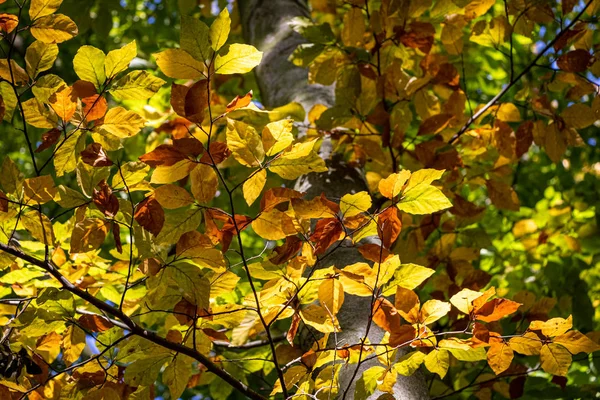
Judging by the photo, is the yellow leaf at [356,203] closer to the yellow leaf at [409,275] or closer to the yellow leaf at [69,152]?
the yellow leaf at [409,275]

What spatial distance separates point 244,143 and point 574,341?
0.67 m

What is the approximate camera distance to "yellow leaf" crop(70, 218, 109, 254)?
39.4 inches

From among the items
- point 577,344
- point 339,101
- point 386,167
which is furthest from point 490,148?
point 577,344

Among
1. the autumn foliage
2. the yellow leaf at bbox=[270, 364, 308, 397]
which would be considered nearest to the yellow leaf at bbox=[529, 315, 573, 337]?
the autumn foliage

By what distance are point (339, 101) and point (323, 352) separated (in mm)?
729

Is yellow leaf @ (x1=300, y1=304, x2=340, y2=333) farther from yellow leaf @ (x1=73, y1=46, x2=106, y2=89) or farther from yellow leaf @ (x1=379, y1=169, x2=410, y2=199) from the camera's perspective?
yellow leaf @ (x1=73, y1=46, x2=106, y2=89)

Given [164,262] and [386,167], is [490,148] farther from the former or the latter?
[164,262]

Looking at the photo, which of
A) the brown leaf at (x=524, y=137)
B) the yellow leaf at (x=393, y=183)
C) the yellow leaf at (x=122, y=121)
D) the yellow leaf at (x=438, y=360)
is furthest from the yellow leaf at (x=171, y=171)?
the brown leaf at (x=524, y=137)

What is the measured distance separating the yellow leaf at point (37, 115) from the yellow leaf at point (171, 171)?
231mm

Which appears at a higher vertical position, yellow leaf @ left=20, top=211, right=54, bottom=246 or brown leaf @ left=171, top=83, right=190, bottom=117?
brown leaf @ left=171, top=83, right=190, bottom=117

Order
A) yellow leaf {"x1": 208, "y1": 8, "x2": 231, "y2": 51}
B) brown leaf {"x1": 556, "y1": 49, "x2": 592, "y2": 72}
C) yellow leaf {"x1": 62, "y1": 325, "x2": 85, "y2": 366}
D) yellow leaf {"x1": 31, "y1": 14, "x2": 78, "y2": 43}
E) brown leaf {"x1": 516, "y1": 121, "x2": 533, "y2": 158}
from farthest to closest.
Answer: brown leaf {"x1": 516, "y1": 121, "x2": 533, "y2": 158} → brown leaf {"x1": 556, "y1": 49, "x2": 592, "y2": 72} → yellow leaf {"x1": 62, "y1": 325, "x2": 85, "y2": 366} → yellow leaf {"x1": 31, "y1": 14, "x2": 78, "y2": 43} → yellow leaf {"x1": 208, "y1": 8, "x2": 231, "y2": 51}

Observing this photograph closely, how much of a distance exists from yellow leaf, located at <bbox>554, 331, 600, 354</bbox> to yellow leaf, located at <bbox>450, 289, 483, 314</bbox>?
0.17 meters

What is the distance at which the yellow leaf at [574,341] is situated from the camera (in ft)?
3.20

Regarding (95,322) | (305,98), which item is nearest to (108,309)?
(95,322)
